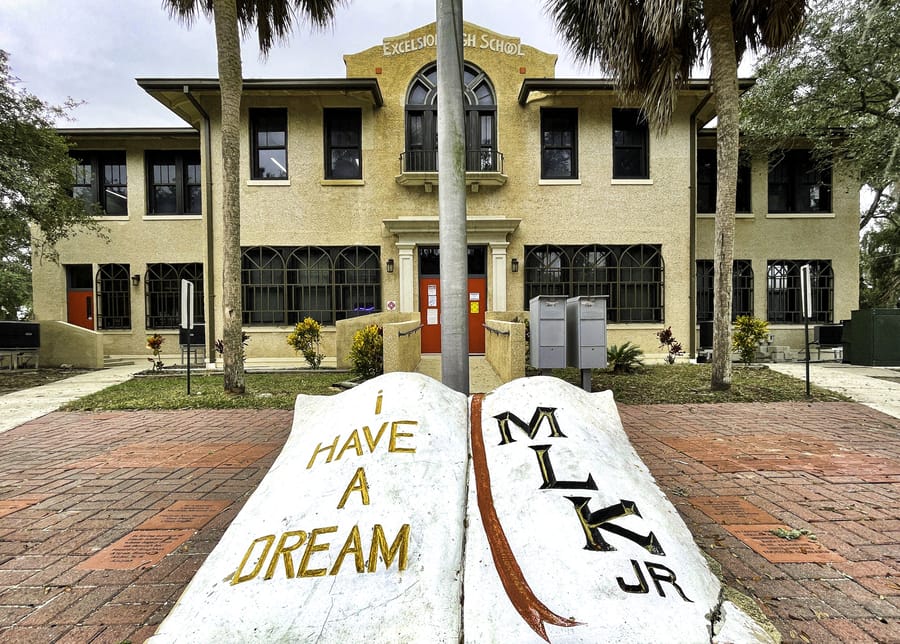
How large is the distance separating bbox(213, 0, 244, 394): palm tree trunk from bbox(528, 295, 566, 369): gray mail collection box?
5.30m

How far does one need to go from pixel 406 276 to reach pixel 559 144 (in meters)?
6.05

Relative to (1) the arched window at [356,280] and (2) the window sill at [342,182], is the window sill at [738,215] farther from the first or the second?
(2) the window sill at [342,182]

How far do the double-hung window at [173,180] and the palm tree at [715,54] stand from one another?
13420 mm

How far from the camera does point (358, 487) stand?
2016 mm

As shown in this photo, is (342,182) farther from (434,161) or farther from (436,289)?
(436,289)

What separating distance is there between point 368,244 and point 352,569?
466 inches

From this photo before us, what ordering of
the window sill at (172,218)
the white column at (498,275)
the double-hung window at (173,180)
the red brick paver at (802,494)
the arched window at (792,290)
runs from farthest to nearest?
the double-hung window at (173,180) < the window sill at (172,218) < the arched window at (792,290) < the white column at (498,275) < the red brick paver at (802,494)

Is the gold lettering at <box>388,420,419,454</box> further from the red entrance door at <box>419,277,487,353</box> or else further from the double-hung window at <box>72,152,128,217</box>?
the double-hung window at <box>72,152,128,217</box>

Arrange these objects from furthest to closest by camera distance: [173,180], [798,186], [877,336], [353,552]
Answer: [173,180], [798,186], [877,336], [353,552]

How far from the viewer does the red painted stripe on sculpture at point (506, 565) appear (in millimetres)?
1602

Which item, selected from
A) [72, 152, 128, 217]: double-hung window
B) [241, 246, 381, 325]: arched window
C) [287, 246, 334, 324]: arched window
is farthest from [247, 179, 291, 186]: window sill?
[72, 152, 128, 217]: double-hung window

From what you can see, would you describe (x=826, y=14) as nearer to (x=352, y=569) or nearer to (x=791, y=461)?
(x=791, y=461)

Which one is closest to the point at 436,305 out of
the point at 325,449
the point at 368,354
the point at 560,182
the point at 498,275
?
the point at 498,275

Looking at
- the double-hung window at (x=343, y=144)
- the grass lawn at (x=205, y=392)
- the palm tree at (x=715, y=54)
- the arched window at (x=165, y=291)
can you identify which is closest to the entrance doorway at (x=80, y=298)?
the arched window at (x=165, y=291)
